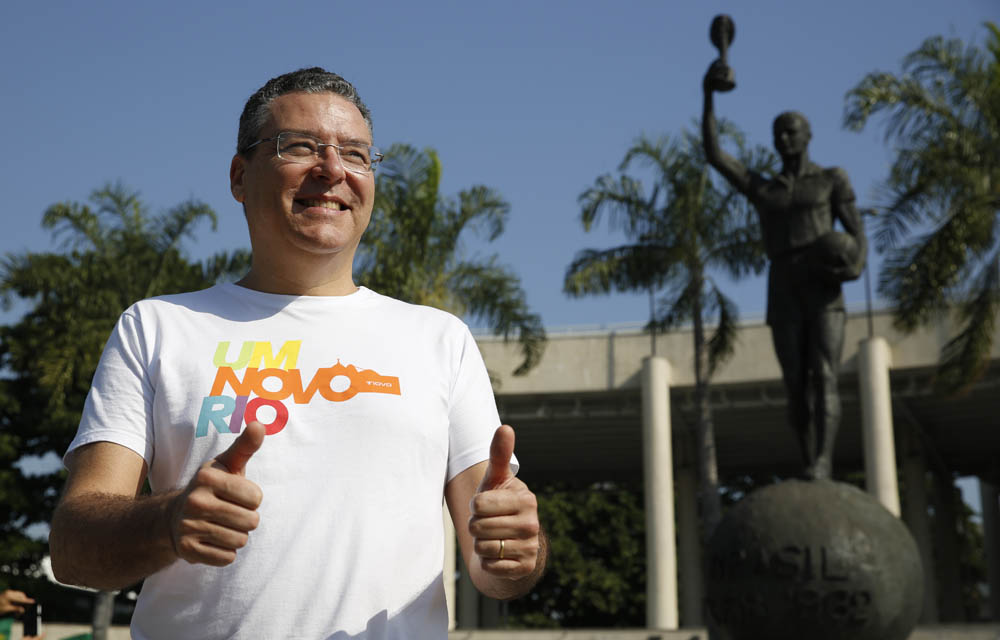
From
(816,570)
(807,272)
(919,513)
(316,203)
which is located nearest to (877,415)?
(919,513)

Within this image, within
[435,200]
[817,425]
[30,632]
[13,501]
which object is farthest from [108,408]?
[13,501]

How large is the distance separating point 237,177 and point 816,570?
5.24 meters

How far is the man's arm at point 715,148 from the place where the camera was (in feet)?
30.5

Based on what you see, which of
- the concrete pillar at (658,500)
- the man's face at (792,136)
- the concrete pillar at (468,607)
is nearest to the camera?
the man's face at (792,136)

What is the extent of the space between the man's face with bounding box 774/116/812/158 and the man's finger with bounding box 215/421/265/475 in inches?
318

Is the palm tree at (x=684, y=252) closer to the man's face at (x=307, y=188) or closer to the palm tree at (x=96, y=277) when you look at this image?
the palm tree at (x=96, y=277)

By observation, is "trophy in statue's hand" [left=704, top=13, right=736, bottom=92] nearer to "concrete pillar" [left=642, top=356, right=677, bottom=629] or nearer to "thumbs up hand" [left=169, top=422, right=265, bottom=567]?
"thumbs up hand" [left=169, top=422, right=265, bottom=567]

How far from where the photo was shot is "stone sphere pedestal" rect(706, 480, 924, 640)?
6.69m

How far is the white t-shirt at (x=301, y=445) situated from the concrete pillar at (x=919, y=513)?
25620 millimetres

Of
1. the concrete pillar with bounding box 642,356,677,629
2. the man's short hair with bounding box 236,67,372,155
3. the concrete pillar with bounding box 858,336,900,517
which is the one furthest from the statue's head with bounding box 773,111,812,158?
the concrete pillar with bounding box 642,356,677,629

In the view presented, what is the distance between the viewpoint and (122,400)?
202 cm

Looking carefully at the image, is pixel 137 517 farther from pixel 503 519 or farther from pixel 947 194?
pixel 947 194

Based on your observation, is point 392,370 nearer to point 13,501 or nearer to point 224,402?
point 224,402

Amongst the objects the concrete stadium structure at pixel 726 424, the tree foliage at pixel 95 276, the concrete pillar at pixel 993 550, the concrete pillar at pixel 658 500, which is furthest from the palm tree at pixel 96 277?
the concrete pillar at pixel 993 550
